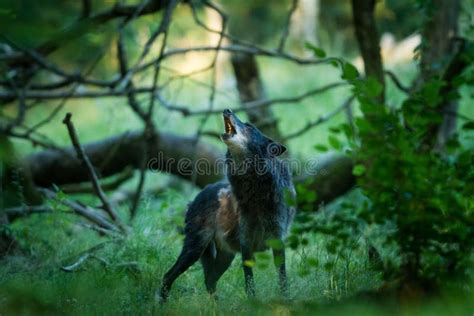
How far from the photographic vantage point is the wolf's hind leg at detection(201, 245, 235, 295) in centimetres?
565

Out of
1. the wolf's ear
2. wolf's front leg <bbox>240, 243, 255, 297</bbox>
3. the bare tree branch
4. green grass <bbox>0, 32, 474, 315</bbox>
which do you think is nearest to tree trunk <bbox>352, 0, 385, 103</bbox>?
the wolf's ear

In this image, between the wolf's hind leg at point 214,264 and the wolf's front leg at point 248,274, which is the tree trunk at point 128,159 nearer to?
the wolf's hind leg at point 214,264

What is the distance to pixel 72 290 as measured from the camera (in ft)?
16.9

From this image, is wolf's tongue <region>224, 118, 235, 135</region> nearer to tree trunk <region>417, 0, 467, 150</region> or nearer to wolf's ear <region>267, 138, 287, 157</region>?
wolf's ear <region>267, 138, 287, 157</region>

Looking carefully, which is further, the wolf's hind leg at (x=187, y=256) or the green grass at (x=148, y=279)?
the wolf's hind leg at (x=187, y=256)

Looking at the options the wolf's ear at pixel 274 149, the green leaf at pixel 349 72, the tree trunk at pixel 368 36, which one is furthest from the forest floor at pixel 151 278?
the tree trunk at pixel 368 36

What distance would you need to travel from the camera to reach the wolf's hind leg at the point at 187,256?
546 centimetres

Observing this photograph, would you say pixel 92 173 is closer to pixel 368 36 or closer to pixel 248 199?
pixel 248 199

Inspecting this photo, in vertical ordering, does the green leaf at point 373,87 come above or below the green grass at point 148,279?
above

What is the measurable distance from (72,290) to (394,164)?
2.67 meters

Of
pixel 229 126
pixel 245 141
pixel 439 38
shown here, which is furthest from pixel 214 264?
pixel 439 38

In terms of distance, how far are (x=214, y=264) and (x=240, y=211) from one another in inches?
19.9

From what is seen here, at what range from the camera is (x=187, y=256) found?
18.5 ft

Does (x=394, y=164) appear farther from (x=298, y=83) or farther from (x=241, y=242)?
(x=298, y=83)
